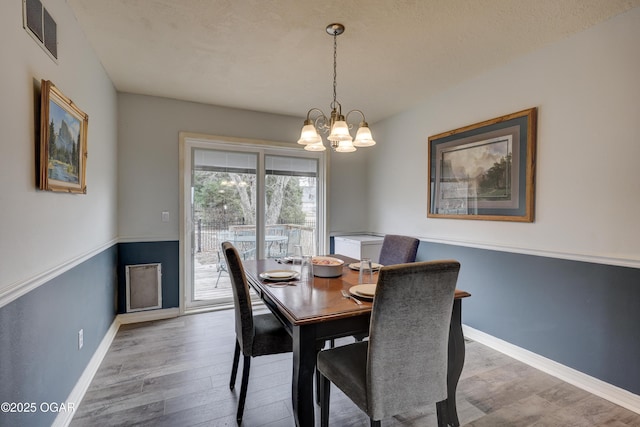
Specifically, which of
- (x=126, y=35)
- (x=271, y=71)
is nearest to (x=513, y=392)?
(x=271, y=71)

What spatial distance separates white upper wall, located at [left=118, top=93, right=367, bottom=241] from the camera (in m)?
3.30

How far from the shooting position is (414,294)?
1.25 metres

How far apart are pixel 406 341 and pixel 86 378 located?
7.22ft

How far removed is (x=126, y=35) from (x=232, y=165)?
5.89 feet

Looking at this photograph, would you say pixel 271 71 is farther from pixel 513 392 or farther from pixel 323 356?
pixel 513 392

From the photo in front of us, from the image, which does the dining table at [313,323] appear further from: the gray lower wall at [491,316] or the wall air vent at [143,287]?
the wall air vent at [143,287]

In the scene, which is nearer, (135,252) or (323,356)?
(323,356)

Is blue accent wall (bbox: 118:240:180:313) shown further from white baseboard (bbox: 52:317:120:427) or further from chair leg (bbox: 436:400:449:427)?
chair leg (bbox: 436:400:449:427)

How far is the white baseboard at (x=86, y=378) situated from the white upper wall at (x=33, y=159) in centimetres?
81

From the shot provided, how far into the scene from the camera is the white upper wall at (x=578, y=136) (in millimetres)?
1950

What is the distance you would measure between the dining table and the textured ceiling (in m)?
1.72

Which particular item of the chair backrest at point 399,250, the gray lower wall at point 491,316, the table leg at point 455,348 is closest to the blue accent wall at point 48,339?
the gray lower wall at point 491,316

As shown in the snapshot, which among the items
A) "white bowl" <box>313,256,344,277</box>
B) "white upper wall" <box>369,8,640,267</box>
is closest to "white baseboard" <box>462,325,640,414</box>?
"white upper wall" <box>369,8,640,267</box>

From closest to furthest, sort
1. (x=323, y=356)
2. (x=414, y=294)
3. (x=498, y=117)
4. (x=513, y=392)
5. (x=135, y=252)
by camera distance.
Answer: (x=414, y=294)
(x=323, y=356)
(x=513, y=392)
(x=498, y=117)
(x=135, y=252)
